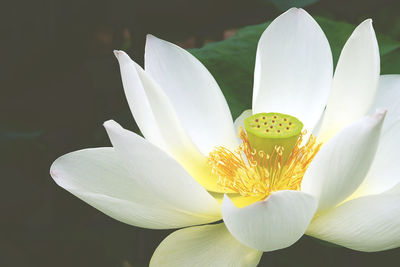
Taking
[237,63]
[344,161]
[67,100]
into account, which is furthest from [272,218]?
[67,100]

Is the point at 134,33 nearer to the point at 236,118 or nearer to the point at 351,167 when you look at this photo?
the point at 236,118

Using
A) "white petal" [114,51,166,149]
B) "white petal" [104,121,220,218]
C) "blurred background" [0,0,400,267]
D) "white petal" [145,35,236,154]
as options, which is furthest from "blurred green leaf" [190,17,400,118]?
"white petal" [104,121,220,218]

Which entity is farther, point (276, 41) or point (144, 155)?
point (276, 41)

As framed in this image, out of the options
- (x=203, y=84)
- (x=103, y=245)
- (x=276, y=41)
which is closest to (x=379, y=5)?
(x=276, y=41)

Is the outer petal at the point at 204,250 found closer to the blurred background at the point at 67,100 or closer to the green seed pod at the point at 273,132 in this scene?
the green seed pod at the point at 273,132

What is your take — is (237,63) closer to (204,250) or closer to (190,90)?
(190,90)

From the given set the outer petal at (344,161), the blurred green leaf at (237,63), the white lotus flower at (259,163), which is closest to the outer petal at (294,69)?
the white lotus flower at (259,163)
